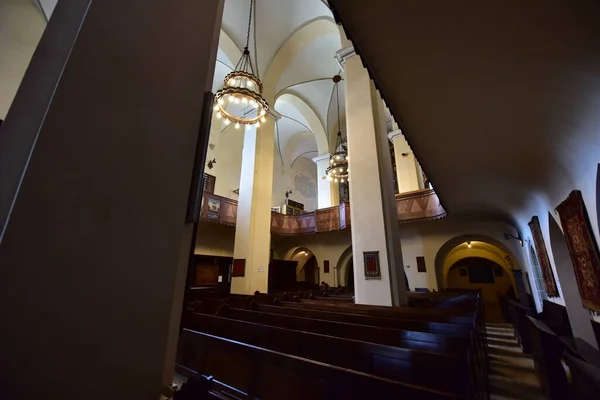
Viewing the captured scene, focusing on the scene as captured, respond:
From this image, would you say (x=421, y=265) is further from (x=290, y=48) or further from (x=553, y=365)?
(x=290, y=48)

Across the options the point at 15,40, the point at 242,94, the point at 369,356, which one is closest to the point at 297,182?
the point at 242,94

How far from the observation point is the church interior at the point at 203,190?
523 mm

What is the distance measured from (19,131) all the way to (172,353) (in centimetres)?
67

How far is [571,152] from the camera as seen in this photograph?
2.56m

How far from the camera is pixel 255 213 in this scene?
25.2 ft

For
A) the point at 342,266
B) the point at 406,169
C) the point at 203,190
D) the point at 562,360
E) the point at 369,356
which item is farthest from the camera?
the point at 342,266

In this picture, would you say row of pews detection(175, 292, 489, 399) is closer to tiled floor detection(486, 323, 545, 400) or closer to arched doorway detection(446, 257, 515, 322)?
tiled floor detection(486, 323, 545, 400)

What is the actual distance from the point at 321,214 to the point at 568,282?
7.35 m

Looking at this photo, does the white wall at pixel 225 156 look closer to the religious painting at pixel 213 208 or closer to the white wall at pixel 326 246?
the religious painting at pixel 213 208

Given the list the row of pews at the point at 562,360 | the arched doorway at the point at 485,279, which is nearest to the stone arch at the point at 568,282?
the row of pews at the point at 562,360

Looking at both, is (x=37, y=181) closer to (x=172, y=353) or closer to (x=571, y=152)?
(x=172, y=353)

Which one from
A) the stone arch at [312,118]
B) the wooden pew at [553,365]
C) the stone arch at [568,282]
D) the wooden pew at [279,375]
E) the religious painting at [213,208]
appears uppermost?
the stone arch at [312,118]

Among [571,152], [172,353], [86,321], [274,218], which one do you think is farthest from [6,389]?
[274,218]

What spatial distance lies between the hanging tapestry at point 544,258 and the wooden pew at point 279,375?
18.4 feet
